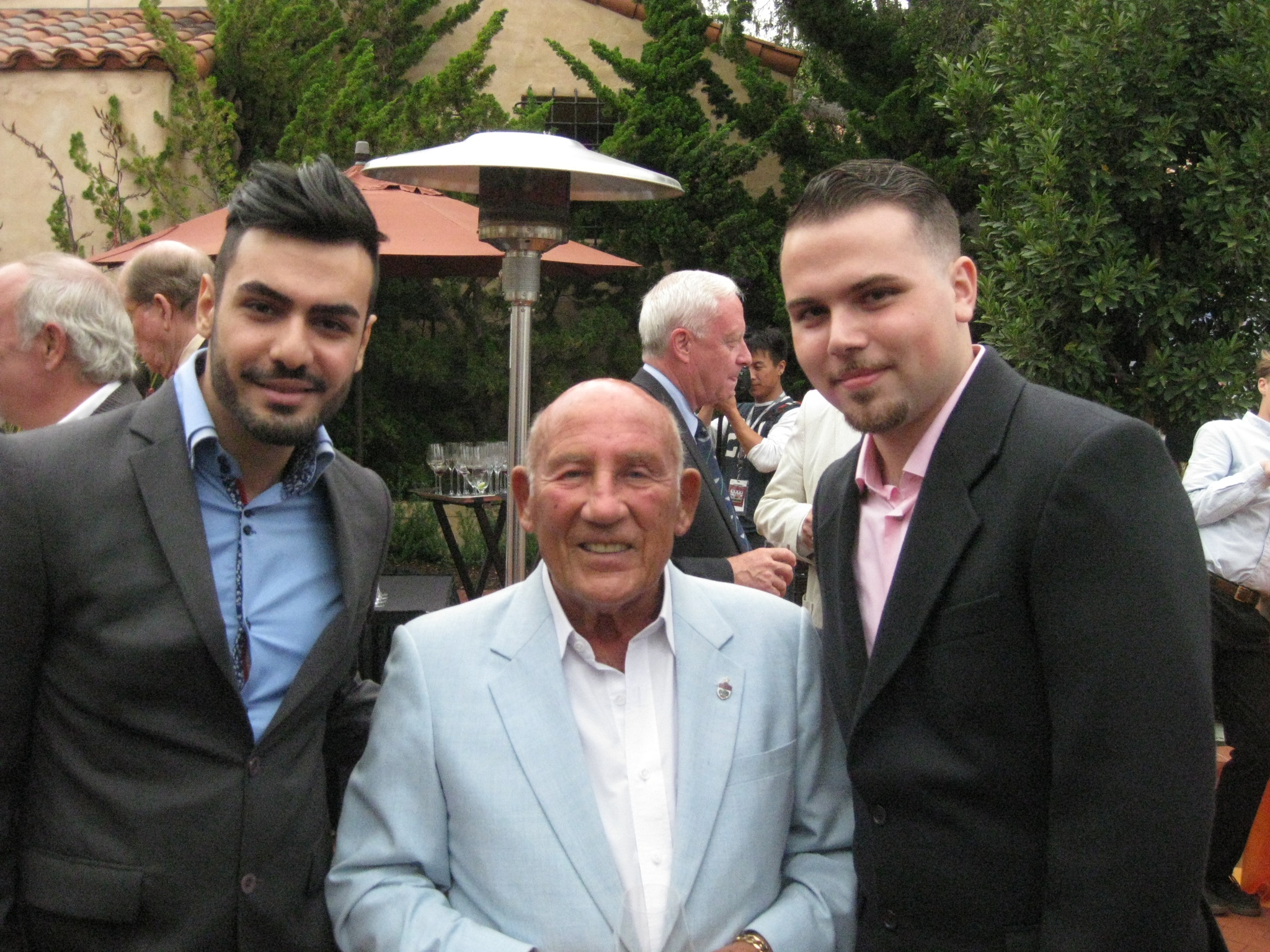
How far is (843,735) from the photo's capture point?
6.77 ft

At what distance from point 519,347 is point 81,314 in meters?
1.91

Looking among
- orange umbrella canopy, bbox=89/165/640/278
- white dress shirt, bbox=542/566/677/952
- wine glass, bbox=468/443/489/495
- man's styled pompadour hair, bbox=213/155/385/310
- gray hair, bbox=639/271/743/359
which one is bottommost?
wine glass, bbox=468/443/489/495

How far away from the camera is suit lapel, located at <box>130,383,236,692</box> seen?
1.92m

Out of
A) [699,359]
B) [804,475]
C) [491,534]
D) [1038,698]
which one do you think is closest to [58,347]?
[699,359]

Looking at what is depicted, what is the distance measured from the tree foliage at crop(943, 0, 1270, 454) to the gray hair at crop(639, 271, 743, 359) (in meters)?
1.96

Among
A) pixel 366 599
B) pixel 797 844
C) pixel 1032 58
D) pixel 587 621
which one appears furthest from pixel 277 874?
pixel 1032 58

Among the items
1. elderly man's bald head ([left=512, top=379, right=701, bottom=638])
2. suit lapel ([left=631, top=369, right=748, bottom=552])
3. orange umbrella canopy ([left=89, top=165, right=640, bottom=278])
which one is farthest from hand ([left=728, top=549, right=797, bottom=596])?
orange umbrella canopy ([left=89, top=165, right=640, bottom=278])

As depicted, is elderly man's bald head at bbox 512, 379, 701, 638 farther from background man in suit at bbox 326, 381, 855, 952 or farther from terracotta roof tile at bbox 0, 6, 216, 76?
terracotta roof tile at bbox 0, 6, 216, 76

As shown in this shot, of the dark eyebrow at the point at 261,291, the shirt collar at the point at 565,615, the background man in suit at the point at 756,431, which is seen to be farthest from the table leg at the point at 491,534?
the dark eyebrow at the point at 261,291

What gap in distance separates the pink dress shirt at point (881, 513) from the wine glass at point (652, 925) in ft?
1.87

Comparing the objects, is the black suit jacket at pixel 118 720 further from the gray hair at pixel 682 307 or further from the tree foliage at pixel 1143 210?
the tree foliage at pixel 1143 210

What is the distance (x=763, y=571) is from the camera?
11.2ft

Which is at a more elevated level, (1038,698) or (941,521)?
(941,521)

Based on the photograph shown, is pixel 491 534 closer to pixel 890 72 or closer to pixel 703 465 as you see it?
pixel 703 465
